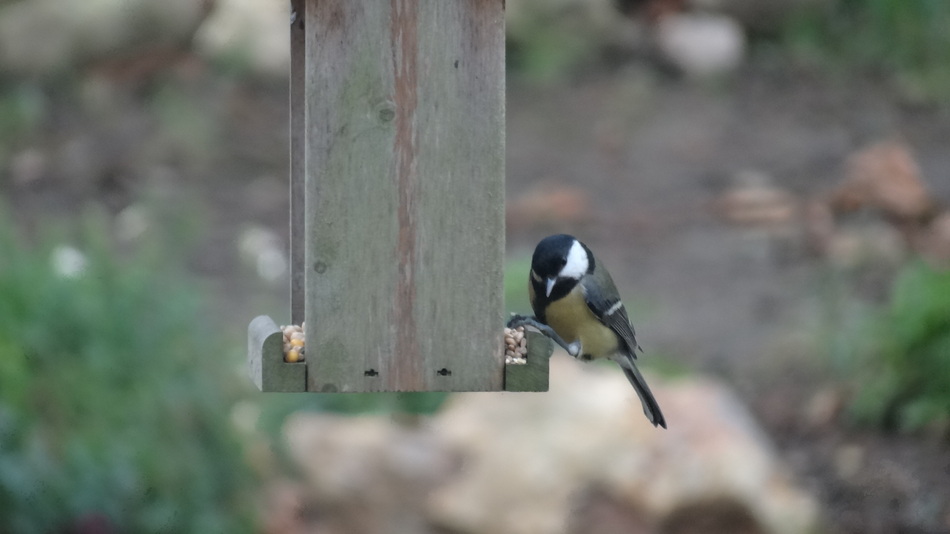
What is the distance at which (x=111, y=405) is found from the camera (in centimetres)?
484

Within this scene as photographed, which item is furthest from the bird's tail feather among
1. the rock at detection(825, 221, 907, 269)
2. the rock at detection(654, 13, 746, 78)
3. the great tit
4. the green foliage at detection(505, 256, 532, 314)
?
the rock at detection(654, 13, 746, 78)

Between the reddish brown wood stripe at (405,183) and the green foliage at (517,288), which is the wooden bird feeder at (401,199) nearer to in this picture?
the reddish brown wood stripe at (405,183)

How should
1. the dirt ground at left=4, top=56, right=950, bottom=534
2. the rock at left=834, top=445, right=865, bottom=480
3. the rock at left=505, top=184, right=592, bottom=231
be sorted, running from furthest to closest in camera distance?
the rock at left=505, top=184, right=592, bottom=231
the dirt ground at left=4, top=56, right=950, bottom=534
the rock at left=834, top=445, right=865, bottom=480

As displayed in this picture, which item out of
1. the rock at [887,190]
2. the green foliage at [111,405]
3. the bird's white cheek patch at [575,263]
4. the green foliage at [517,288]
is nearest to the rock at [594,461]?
the green foliage at [111,405]

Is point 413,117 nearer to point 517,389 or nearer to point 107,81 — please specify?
point 517,389

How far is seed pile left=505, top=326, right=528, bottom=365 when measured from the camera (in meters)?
3.00

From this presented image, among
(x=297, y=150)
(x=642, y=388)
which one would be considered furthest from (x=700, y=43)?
(x=297, y=150)

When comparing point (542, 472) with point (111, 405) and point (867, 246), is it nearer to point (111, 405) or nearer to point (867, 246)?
point (111, 405)

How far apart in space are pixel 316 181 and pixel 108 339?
2497 millimetres

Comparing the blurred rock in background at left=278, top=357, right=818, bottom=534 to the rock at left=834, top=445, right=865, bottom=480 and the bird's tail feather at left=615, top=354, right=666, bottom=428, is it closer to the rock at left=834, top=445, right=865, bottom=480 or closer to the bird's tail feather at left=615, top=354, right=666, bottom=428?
the rock at left=834, top=445, right=865, bottom=480

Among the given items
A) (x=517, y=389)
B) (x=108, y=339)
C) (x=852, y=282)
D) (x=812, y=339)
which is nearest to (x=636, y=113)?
(x=852, y=282)

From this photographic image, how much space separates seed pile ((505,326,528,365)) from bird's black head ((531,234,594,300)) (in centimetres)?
66

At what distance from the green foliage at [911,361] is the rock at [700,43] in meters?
4.95

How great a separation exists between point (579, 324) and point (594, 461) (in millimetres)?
1805
